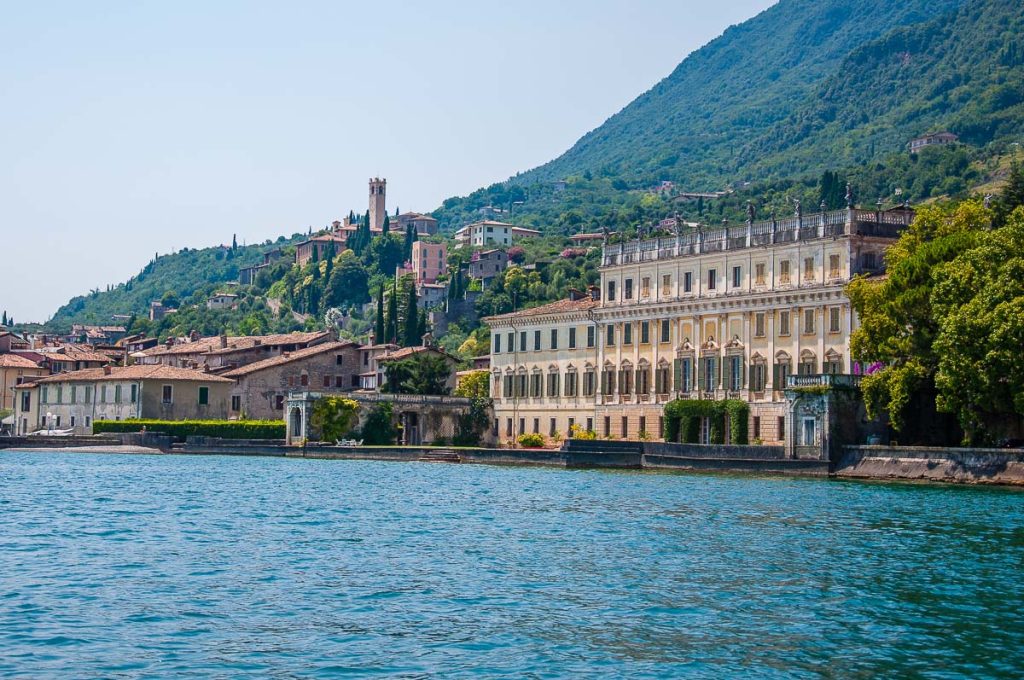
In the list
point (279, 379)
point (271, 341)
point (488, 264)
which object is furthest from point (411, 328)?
point (488, 264)

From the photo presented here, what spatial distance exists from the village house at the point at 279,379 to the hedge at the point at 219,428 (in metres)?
4.29

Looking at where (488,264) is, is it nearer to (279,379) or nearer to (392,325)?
(392,325)

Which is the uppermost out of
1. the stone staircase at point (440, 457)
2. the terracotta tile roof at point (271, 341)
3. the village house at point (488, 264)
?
the village house at point (488, 264)

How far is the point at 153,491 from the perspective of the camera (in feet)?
161

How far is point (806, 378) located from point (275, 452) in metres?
33.3

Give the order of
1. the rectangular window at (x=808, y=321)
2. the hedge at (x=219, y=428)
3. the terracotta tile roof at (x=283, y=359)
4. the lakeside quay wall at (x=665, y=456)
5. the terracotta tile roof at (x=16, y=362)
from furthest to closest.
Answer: the terracotta tile roof at (x=16, y=362) < the terracotta tile roof at (x=283, y=359) < the hedge at (x=219, y=428) < the rectangular window at (x=808, y=321) < the lakeside quay wall at (x=665, y=456)

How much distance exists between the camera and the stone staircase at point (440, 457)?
7400cm

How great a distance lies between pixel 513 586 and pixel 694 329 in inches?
1961

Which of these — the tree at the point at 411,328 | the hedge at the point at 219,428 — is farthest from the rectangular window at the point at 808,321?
the tree at the point at 411,328

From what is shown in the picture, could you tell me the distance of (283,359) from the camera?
94375mm

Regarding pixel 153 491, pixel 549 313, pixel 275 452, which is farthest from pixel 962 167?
pixel 153 491

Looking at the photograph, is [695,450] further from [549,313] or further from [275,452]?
[275,452]

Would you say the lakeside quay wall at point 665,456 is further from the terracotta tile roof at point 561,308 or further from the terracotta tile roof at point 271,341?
the terracotta tile roof at point 271,341

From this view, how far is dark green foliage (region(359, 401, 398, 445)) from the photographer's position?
8425cm
